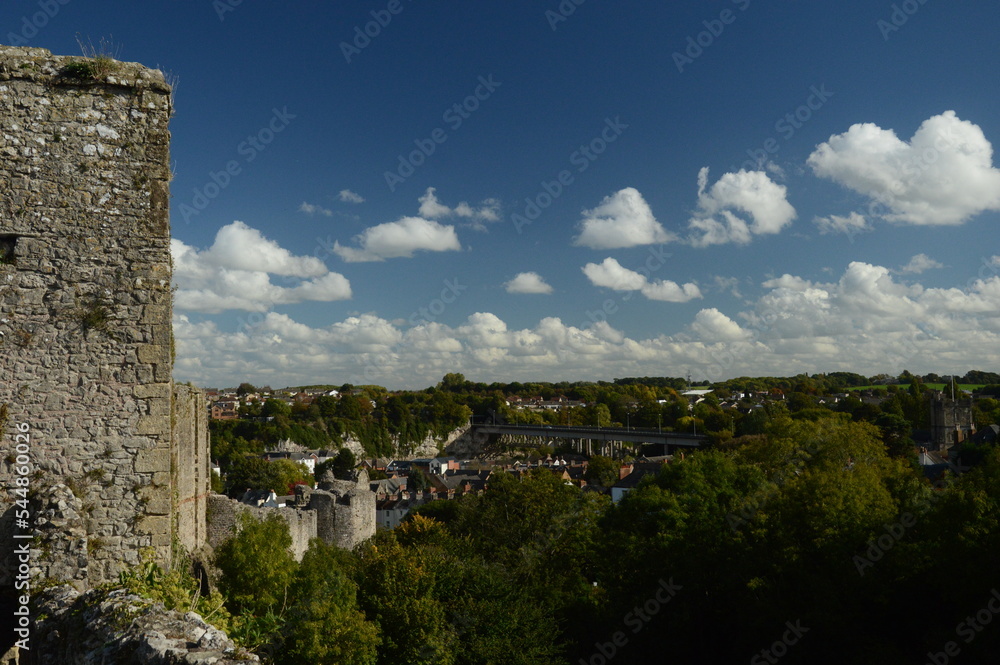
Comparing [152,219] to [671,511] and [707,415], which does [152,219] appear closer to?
[671,511]

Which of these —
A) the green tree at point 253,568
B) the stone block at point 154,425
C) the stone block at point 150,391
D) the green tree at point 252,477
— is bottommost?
the green tree at point 252,477

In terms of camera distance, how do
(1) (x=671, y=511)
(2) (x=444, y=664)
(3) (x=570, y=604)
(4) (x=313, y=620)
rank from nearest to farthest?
(4) (x=313, y=620) < (2) (x=444, y=664) < (3) (x=570, y=604) < (1) (x=671, y=511)

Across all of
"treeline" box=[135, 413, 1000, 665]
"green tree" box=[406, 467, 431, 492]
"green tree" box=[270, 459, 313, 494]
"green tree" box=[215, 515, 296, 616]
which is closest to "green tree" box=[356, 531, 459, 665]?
"treeline" box=[135, 413, 1000, 665]

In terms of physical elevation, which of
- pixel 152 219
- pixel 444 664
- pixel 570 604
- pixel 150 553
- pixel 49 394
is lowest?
pixel 570 604

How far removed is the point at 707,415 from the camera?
10950 cm

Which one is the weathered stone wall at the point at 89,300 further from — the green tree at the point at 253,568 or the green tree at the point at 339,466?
the green tree at the point at 339,466

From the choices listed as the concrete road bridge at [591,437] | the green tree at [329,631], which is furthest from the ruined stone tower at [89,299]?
the concrete road bridge at [591,437]

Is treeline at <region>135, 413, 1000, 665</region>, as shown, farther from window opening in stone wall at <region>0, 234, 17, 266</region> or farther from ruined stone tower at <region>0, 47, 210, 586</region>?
window opening in stone wall at <region>0, 234, 17, 266</region>

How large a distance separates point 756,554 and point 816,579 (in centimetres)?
226

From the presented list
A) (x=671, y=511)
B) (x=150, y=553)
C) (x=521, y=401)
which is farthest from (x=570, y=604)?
(x=521, y=401)

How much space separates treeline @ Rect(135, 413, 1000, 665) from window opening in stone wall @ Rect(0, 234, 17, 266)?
5.50 metres

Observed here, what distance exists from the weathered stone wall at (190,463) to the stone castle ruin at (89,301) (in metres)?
1.11

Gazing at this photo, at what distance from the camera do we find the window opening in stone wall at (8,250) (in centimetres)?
727

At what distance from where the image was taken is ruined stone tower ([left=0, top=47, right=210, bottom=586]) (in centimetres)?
725
